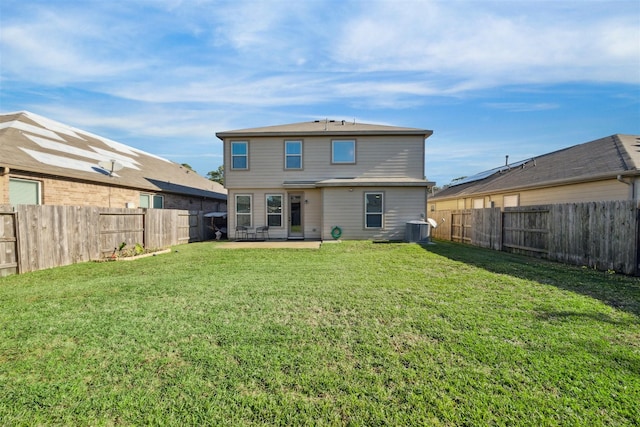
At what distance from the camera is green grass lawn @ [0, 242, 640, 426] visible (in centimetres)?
218

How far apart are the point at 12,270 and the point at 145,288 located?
13.1 ft

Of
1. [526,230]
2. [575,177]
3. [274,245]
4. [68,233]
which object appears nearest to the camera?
[68,233]

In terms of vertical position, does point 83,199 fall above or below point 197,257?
above

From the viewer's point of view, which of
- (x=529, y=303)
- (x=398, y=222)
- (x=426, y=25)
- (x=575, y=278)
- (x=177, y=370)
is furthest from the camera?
(x=398, y=222)

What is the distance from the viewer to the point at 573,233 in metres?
7.62

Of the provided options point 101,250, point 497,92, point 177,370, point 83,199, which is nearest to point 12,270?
point 101,250

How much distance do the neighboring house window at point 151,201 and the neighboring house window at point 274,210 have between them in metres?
6.37

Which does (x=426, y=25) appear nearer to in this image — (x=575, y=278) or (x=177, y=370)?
(x=575, y=278)

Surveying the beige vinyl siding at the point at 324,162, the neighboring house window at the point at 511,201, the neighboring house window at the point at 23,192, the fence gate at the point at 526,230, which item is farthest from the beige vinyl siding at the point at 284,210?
the neighboring house window at the point at 511,201

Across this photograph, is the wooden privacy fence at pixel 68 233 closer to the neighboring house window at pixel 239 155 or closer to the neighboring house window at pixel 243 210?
the neighboring house window at pixel 243 210

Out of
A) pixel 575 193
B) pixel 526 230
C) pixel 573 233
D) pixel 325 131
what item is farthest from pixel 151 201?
pixel 575 193

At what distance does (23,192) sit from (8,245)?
358cm

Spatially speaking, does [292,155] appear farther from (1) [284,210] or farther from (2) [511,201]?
(2) [511,201]

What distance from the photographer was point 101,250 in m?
9.12
